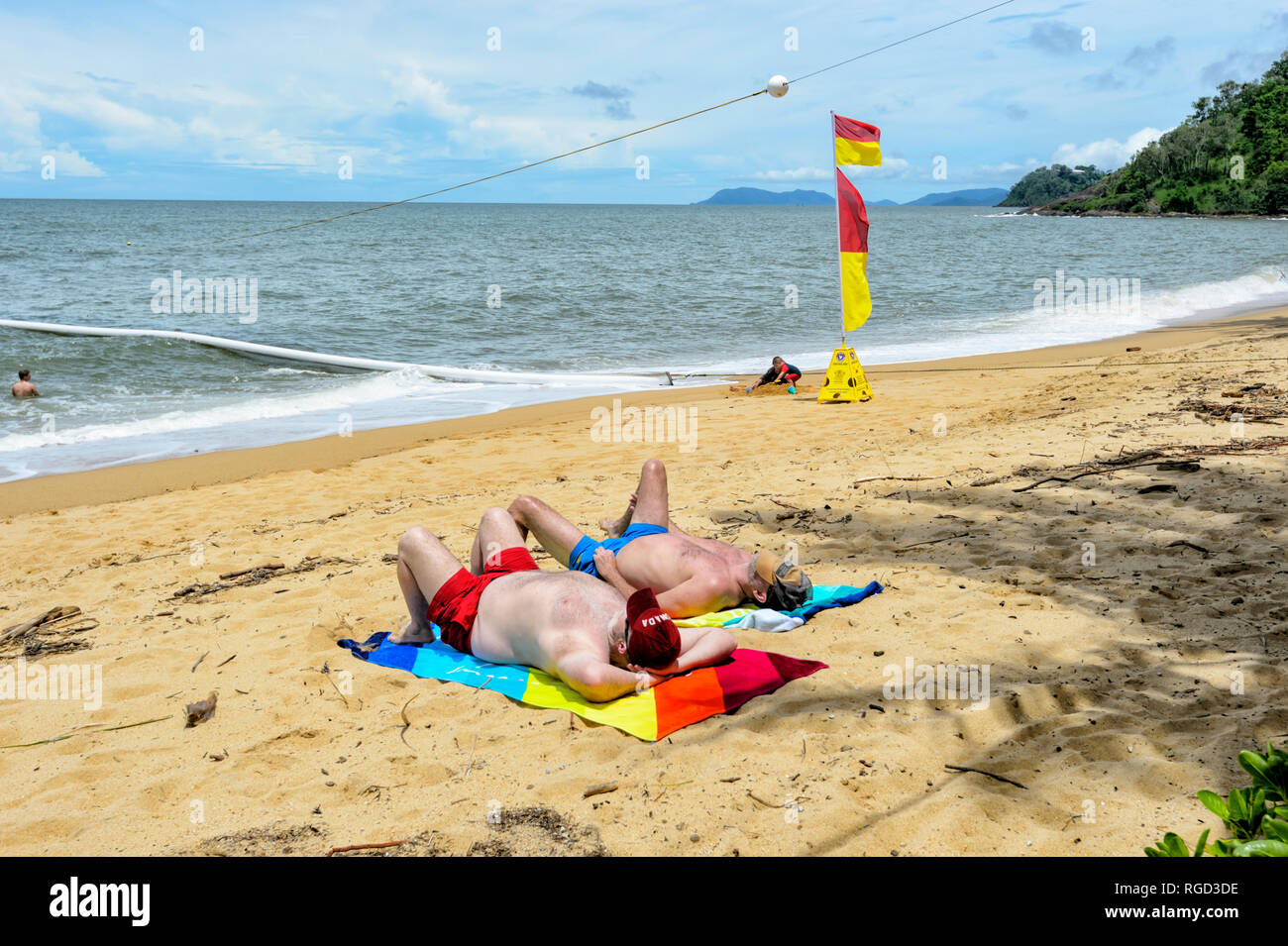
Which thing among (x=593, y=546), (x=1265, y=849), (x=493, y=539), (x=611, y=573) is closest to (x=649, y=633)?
(x=611, y=573)

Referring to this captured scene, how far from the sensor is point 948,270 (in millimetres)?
32156

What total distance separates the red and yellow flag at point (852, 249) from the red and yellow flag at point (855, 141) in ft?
0.63

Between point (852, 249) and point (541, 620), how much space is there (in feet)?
22.1

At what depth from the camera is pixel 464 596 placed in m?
3.79

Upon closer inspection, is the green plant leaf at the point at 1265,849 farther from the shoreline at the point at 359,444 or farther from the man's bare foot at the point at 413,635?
the shoreline at the point at 359,444

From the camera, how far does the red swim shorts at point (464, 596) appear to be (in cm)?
374

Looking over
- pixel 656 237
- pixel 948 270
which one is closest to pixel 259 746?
pixel 948 270

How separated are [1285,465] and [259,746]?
17.4 feet

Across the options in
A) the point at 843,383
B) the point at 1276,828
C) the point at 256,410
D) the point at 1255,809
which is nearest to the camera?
the point at 1276,828

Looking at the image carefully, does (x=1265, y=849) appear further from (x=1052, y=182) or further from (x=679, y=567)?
(x=1052, y=182)

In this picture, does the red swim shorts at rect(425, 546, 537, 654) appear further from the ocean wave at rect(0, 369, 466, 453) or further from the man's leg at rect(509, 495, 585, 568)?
the ocean wave at rect(0, 369, 466, 453)

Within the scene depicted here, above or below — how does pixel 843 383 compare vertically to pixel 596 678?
above

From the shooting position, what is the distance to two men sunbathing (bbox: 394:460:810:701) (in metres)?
3.35
